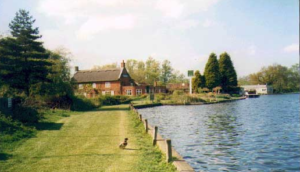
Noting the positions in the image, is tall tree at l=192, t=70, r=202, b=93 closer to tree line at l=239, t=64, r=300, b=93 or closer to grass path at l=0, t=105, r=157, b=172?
tree line at l=239, t=64, r=300, b=93

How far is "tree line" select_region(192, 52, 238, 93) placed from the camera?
77562mm

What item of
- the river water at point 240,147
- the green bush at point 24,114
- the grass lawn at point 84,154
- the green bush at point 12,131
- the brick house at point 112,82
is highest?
the brick house at point 112,82

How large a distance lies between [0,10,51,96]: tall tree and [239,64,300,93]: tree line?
10779 centimetres

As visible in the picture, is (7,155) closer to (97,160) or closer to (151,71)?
(97,160)

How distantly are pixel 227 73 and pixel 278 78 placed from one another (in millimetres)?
47109

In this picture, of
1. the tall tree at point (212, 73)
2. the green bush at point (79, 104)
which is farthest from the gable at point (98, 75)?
the green bush at point (79, 104)

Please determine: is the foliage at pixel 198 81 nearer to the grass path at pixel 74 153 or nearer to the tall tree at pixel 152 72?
the tall tree at pixel 152 72

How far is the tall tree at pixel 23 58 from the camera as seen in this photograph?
2831cm

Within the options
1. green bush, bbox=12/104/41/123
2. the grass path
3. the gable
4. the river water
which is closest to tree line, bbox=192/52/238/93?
the gable

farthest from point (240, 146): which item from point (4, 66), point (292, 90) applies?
point (292, 90)

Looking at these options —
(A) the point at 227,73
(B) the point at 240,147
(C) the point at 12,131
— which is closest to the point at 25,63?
(C) the point at 12,131

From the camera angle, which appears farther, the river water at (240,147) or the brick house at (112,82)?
the brick house at (112,82)

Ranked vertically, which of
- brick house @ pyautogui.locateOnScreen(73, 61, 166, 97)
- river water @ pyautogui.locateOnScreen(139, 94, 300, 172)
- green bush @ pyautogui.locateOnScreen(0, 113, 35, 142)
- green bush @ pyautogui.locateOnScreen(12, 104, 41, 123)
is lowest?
river water @ pyautogui.locateOnScreen(139, 94, 300, 172)

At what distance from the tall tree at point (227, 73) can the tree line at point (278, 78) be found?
42297 millimetres
